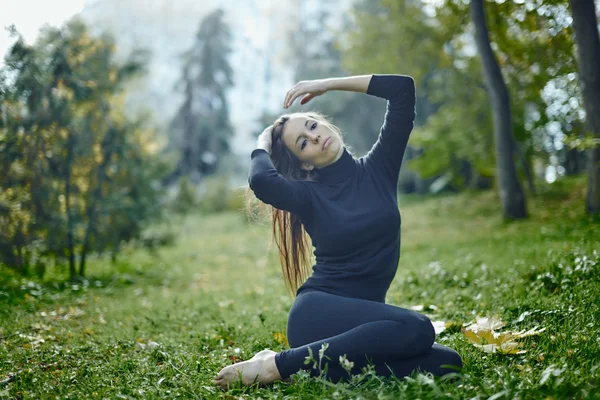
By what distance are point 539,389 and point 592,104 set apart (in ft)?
21.3

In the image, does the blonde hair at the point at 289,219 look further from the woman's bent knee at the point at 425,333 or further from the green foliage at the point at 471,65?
the green foliage at the point at 471,65

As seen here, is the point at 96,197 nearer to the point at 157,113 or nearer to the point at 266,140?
the point at 157,113

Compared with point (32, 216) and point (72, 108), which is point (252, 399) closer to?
point (32, 216)

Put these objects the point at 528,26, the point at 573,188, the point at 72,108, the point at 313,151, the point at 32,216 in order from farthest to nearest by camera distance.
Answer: the point at 573,188, the point at 528,26, the point at 72,108, the point at 32,216, the point at 313,151

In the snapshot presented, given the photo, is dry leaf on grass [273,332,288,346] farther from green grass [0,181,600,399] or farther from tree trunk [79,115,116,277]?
tree trunk [79,115,116,277]

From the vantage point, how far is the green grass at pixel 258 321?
2.22m

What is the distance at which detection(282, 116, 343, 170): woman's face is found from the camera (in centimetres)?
278

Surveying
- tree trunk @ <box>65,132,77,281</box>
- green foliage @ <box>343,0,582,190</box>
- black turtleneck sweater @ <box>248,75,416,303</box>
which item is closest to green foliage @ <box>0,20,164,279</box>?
tree trunk @ <box>65,132,77,281</box>

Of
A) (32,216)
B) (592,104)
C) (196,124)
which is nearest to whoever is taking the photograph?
(32,216)

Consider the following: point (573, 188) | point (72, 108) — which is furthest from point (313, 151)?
point (573, 188)

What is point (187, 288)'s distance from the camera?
696cm

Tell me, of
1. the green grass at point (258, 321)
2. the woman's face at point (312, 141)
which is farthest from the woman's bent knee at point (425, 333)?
the woman's face at point (312, 141)

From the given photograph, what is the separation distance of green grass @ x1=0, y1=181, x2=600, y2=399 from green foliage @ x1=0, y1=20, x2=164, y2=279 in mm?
595

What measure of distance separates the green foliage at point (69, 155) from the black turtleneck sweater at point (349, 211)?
13.8 ft
